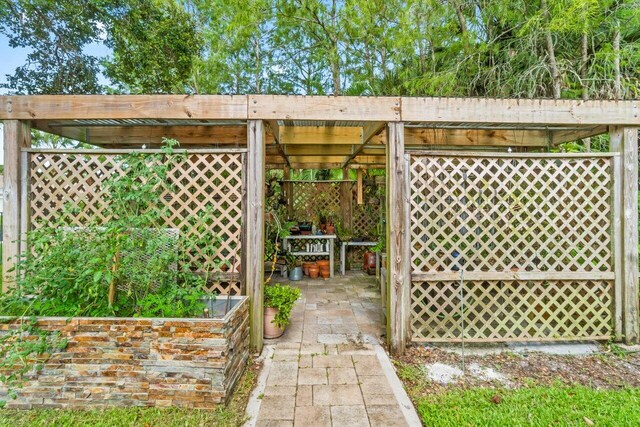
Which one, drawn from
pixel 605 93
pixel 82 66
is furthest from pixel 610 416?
pixel 82 66

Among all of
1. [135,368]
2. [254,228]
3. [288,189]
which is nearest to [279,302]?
[254,228]

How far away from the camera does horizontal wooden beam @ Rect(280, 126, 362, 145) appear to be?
4281 mm

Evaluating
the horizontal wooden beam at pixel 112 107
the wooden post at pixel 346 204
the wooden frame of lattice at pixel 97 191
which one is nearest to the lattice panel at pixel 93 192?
the wooden frame of lattice at pixel 97 191

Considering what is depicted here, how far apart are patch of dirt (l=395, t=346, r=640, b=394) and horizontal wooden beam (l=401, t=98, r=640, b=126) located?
91.0 inches

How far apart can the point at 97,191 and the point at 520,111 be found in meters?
4.26

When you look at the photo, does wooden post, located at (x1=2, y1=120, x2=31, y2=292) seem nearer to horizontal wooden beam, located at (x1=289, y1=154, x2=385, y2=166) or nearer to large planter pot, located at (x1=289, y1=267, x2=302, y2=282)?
large planter pot, located at (x1=289, y1=267, x2=302, y2=282)

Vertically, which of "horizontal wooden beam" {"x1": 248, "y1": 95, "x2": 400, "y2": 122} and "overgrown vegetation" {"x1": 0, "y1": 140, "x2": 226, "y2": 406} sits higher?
"horizontal wooden beam" {"x1": 248, "y1": 95, "x2": 400, "y2": 122}

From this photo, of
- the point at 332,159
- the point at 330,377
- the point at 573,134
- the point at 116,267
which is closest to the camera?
the point at 116,267

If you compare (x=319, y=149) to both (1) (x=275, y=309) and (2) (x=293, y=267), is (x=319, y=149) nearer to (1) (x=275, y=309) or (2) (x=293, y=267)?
(2) (x=293, y=267)

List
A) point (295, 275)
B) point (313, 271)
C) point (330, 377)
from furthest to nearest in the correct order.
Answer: point (313, 271) < point (295, 275) < point (330, 377)

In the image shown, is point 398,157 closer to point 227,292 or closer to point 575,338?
point 227,292

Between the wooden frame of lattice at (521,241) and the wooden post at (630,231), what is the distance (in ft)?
0.34

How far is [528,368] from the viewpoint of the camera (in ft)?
9.08

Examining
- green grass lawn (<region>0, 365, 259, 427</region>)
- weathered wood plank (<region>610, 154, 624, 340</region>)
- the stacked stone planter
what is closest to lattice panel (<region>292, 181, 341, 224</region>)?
weathered wood plank (<region>610, 154, 624, 340</region>)
